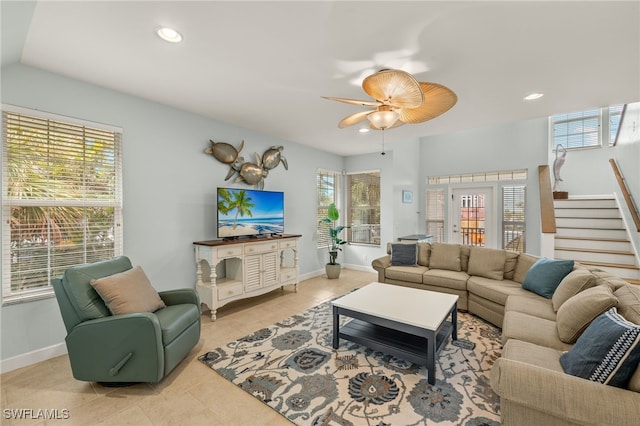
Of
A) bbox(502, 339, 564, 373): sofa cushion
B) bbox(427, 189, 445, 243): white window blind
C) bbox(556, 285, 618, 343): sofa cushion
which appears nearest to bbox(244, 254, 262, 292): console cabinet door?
bbox(502, 339, 564, 373): sofa cushion

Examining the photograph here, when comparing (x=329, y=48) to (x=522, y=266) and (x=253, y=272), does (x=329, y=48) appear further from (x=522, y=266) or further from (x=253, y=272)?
(x=522, y=266)

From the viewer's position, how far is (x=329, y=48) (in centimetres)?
201

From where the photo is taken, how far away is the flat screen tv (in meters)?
3.61

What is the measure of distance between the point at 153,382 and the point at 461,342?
2.75 metres

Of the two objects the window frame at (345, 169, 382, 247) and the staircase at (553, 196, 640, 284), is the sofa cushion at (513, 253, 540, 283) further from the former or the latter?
the window frame at (345, 169, 382, 247)

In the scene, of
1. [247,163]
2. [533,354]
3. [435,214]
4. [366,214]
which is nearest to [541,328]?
[533,354]

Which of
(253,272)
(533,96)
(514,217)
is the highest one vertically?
(533,96)

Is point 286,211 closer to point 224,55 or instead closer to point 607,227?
point 224,55

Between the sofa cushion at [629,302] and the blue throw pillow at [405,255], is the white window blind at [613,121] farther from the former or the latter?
the sofa cushion at [629,302]

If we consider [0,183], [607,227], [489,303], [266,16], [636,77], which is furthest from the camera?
[607,227]

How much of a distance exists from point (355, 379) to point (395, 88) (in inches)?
86.6

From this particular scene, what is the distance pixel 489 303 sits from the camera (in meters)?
3.10

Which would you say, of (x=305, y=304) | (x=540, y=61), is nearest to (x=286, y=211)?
(x=305, y=304)

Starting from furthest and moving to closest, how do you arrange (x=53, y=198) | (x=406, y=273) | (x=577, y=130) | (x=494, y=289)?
(x=577, y=130), (x=406, y=273), (x=494, y=289), (x=53, y=198)
